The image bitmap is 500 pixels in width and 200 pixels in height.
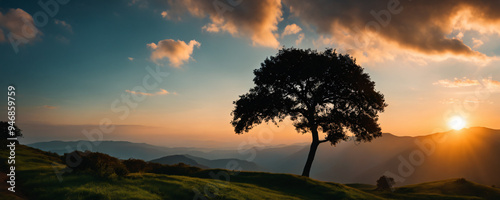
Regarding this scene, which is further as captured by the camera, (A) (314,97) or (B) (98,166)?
(A) (314,97)

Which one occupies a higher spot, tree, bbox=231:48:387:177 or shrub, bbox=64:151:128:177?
tree, bbox=231:48:387:177

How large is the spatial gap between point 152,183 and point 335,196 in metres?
18.5

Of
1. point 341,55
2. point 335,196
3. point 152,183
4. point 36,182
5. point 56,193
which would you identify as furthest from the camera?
point 341,55

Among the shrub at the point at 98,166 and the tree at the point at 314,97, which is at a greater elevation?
the tree at the point at 314,97

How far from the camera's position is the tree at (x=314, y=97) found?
3672 cm

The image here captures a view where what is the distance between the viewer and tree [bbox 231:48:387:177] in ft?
120

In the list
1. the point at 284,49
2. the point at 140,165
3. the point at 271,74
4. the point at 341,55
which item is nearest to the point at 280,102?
the point at 271,74

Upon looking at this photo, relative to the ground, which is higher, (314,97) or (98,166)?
(314,97)

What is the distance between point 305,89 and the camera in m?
39.2

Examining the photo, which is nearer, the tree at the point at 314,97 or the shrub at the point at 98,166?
the shrub at the point at 98,166

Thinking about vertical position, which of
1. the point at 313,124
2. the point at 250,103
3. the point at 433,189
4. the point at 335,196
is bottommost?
the point at 433,189

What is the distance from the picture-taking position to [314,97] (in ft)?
128

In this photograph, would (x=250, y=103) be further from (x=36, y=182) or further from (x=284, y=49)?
(x=36, y=182)

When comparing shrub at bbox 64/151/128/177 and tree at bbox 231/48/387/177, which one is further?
tree at bbox 231/48/387/177
